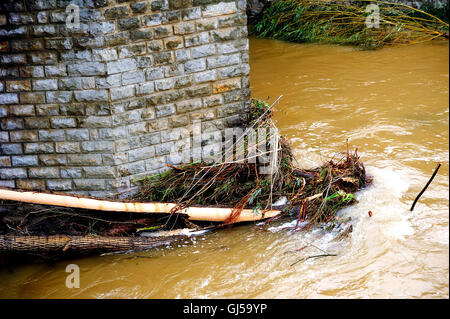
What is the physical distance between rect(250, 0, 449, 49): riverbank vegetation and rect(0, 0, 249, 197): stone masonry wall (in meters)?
5.89

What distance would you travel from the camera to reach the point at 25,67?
502cm

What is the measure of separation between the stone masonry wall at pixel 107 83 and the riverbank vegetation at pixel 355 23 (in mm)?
5888

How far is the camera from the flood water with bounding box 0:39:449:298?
4.58 metres

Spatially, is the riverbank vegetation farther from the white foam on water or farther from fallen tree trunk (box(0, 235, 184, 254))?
fallen tree trunk (box(0, 235, 184, 254))

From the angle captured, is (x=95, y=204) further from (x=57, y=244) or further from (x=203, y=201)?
(x=203, y=201)

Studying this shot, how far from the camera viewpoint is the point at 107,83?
16.5 ft

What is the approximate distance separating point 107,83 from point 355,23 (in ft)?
24.9

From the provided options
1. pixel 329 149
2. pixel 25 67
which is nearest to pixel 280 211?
pixel 329 149

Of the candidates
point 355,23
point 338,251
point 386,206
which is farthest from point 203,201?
point 355,23

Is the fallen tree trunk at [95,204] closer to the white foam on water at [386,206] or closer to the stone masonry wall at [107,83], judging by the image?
the stone masonry wall at [107,83]

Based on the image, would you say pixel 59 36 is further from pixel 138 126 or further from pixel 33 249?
pixel 33 249

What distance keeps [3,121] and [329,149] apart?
4.37 meters

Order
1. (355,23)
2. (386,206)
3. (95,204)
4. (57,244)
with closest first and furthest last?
1. (57,244)
2. (95,204)
3. (386,206)
4. (355,23)

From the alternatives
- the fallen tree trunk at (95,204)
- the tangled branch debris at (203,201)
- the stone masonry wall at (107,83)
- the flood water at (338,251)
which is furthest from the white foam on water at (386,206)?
the stone masonry wall at (107,83)
